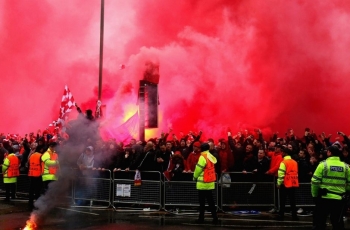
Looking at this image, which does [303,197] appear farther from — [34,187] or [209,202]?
[34,187]

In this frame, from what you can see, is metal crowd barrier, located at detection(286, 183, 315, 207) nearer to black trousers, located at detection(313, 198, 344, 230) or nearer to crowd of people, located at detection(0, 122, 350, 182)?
crowd of people, located at detection(0, 122, 350, 182)

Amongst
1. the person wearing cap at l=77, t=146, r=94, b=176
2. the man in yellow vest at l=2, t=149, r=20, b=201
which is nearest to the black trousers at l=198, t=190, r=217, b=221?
the person wearing cap at l=77, t=146, r=94, b=176

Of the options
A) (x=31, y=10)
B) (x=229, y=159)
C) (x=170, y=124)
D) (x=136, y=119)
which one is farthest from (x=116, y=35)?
(x=229, y=159)

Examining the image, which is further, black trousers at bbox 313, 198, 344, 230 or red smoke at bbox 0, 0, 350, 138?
red smoke at bbox 0, 0, 350, 138

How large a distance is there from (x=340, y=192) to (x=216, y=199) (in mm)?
4624

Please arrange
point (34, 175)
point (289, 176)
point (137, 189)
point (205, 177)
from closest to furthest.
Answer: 1. point (205, 177)
2. point (289, 176)
3. point (137, 189)
4. point (34, 175)

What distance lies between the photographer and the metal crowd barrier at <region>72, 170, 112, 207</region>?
12531 mm

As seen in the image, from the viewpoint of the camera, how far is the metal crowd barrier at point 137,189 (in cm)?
1197

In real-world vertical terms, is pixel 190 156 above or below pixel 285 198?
above

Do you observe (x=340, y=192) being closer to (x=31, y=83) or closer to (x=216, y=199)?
(x=216, y=199)

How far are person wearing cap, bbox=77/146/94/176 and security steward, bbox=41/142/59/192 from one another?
78 centimetres

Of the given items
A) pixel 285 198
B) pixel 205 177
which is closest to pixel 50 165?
pixel 205 177

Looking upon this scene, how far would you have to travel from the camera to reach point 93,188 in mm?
12703

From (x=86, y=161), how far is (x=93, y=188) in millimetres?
771
